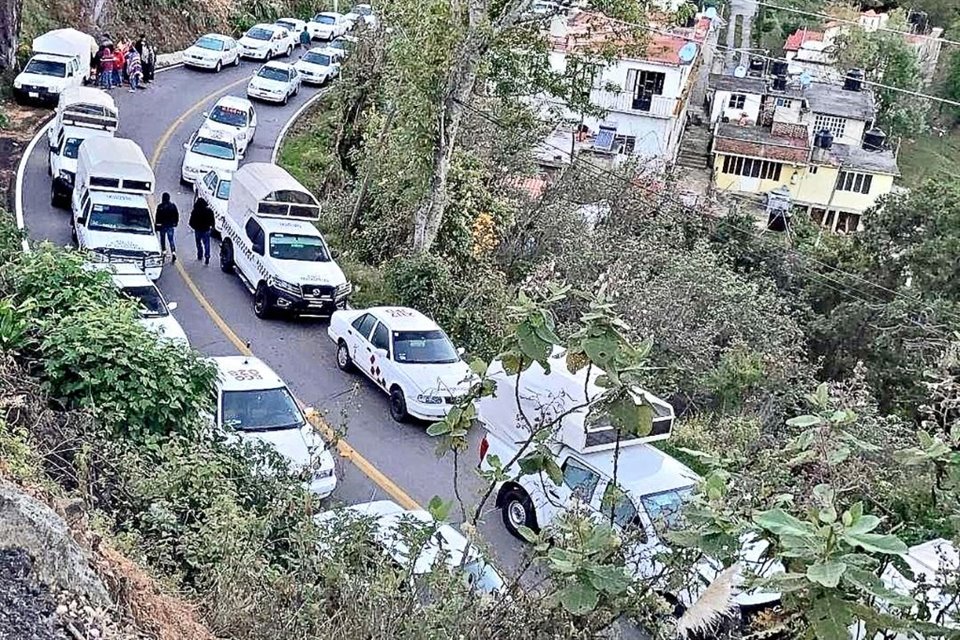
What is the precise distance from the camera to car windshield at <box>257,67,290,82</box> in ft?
115

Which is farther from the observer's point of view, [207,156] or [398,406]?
[207,156]

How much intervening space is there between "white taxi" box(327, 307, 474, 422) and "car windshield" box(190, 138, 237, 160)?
9.64 meters

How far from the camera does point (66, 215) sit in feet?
69.9

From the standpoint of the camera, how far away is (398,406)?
1570 centimetres

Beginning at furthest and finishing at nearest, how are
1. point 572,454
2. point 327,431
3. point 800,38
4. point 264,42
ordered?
point 800,38 → point 264,42 → point 327,431 → point 572,454

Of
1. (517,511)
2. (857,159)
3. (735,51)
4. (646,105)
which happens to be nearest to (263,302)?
(517,511)

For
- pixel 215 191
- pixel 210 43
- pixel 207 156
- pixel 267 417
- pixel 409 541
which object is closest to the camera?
pixel 409 541

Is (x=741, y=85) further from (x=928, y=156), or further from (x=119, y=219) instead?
(x=119, y=219)

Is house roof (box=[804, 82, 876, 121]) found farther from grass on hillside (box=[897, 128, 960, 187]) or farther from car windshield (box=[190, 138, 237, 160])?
car windshield (box=[190, 138, 237, 160])

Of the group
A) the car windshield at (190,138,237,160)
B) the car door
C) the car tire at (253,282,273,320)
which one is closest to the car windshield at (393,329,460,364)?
the car door

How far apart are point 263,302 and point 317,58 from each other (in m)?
24.1

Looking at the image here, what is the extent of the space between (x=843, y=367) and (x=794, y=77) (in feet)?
139

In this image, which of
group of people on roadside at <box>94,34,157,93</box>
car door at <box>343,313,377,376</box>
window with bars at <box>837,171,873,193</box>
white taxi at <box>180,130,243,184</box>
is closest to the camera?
car door at <box>343,313,377,376</box>

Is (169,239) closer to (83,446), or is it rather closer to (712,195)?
(83,446)
